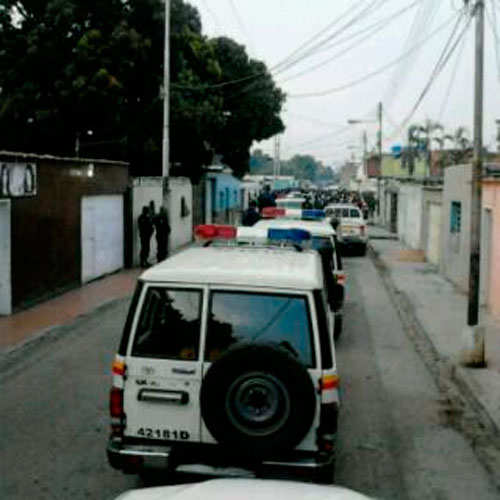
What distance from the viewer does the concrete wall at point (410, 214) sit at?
34.1 m

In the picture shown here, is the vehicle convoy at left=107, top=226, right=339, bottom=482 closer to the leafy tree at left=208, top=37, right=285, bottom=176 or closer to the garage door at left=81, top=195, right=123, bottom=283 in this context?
the garage door at left=81, top=195, right=123, bottom=283

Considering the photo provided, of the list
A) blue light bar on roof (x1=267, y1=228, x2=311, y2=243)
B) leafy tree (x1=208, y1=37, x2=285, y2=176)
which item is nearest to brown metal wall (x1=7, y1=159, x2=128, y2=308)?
blue light bar on roof (x1=267, y1=228, x2=311, y2=243)

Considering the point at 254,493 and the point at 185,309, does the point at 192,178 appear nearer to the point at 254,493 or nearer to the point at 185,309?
the point at 185,309

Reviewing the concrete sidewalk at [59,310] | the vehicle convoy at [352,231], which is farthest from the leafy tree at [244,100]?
the concrete sidewalk at [59,310]

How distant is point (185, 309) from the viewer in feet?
21.9

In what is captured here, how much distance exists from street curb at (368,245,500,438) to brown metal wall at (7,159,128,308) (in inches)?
288

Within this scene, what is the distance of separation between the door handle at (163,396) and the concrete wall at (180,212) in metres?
23.9

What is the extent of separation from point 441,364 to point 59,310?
25.4 feet

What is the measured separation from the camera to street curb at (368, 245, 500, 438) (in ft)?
32.6

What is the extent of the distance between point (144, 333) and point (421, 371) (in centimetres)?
683

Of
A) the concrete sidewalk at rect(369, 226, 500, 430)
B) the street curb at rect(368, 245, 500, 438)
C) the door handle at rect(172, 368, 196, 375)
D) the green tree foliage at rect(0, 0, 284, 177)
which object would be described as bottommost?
the street curb at rect(368, 245, 500, 438)

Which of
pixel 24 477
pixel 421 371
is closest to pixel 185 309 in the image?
pixel 24 477

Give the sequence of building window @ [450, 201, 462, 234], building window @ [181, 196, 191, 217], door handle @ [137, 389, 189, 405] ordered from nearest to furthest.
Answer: door handle @ [137, 389, 189, 405]
building window @ [450, 201, 462, 234]
building window @ [181, 196, 191, 217]

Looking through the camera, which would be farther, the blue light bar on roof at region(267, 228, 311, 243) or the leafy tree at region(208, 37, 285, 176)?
the leafy tree at region(208, 37, 285, 176)
